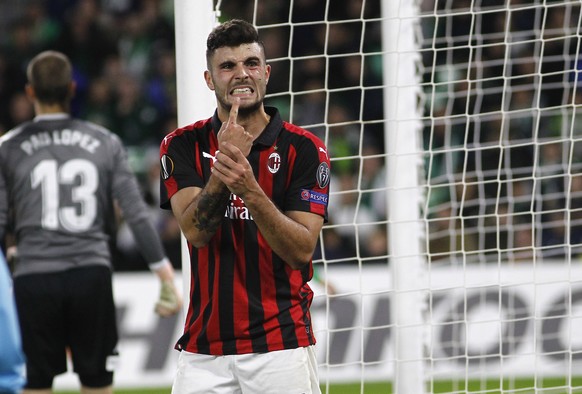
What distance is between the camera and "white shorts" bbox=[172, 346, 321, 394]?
3258 mm

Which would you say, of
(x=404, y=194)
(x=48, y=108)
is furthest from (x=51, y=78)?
(x=404, y=194)

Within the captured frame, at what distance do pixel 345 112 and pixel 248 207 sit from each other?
281 inches

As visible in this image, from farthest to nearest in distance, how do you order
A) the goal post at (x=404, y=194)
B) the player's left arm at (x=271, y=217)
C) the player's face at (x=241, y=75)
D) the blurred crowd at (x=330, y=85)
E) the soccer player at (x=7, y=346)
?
the blurred crowd at (x=330, y=85) → the goal post at (x=404, y=194) → the player's face at (x=241, y=75) → the player's left arm at (x=271, y=217) → the soccer player at (x=7, y=346)

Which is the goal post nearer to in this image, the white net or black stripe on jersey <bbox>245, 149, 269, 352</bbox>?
the white net

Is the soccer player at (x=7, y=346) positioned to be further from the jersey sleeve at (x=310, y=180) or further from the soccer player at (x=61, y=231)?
the soccer player at (x=61, y=231)

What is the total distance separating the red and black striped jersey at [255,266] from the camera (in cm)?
327

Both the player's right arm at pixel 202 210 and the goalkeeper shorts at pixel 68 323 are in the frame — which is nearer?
the player's right arm at pixel 202 210

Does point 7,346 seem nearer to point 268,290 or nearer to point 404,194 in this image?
point 268,290

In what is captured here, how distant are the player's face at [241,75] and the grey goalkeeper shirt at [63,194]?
6.34 ft

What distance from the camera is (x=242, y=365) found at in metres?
3.26

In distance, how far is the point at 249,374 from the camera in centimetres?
326

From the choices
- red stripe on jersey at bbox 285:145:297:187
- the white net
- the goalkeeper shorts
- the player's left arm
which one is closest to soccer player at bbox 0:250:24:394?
the player's left arm

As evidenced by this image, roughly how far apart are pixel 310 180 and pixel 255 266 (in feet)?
1.00

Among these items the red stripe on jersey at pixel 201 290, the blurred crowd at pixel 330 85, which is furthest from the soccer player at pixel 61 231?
the blurred crowd at pixel 330 85
